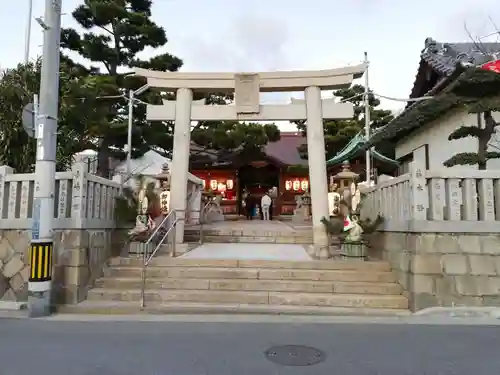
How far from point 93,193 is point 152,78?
4317 millimetres

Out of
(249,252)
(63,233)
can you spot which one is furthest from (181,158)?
(63,233)

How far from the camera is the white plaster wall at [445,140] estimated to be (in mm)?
11859

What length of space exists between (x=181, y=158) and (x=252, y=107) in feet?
7.70

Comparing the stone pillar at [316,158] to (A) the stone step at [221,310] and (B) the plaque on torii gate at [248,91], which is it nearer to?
(B) the plaque on torii gate at [248,91]

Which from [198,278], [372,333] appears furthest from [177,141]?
[372,333]

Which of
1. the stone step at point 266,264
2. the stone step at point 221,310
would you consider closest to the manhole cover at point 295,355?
the stone step at point 221,310

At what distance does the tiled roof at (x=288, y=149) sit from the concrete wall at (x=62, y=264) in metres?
20.4

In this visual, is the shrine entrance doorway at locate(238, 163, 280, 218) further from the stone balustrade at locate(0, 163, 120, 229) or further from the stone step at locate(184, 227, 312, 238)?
the stone balustrade at locate(0, 163, 120, 229)

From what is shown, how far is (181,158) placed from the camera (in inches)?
440

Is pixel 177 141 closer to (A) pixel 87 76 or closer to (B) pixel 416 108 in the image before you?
(B) pixel 416 108

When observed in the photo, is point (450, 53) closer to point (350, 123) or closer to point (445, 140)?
point (445, 140)

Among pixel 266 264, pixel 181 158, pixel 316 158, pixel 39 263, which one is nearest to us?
pixel 39 263

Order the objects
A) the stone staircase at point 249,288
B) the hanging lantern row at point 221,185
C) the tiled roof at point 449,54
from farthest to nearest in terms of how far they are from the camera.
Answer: the hanging lantern row at point 221,185
the tiled roof at point 449,54
the stone staircase at point 249,288

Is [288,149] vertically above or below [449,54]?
below
